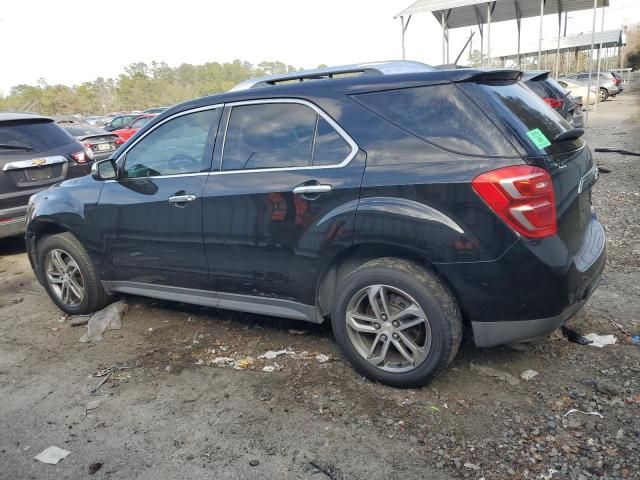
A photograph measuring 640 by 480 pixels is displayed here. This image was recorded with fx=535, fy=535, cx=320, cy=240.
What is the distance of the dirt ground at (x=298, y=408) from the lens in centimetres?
257

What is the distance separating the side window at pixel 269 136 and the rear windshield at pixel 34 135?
436cm

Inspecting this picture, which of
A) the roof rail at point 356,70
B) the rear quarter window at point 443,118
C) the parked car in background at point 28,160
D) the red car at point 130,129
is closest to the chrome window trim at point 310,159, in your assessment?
the rear quarter window at point 443,118

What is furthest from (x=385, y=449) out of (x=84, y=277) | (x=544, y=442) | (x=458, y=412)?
(x=84, y=277)

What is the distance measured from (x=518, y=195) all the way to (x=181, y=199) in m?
2.21

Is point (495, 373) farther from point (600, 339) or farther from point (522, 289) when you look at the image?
point (600, 339)

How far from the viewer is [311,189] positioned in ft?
10.3

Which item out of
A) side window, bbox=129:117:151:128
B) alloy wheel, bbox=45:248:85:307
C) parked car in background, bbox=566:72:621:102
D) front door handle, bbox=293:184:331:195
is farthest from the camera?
parked car in background, bbox=566:72:621:102

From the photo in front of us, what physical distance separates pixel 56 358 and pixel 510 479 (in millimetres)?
3205

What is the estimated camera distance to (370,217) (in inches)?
117

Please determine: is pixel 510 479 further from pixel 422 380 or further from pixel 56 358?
pixel 56 358

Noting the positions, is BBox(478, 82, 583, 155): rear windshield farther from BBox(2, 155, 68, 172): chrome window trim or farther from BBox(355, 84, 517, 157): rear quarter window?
BBox(2, 155, 68, 172): chrome window trim

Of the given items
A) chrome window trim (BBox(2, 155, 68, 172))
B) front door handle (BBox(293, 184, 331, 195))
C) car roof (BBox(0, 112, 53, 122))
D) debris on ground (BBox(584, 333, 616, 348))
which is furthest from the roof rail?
car roof (BBox(0, 112, 53, 122))

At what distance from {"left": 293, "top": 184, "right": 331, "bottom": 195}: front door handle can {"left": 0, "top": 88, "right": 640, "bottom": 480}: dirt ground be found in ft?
A: 3.79

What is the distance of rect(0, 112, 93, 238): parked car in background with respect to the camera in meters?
6.37
